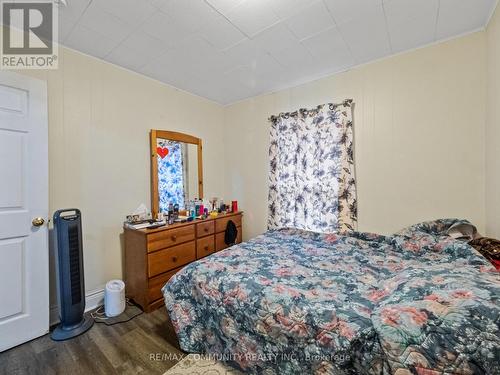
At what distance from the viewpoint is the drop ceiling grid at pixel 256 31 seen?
1660 millimetres

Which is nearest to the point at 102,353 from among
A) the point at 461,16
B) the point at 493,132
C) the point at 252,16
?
the point at 252,16

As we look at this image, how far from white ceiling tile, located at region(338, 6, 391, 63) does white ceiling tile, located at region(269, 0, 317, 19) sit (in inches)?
16.8

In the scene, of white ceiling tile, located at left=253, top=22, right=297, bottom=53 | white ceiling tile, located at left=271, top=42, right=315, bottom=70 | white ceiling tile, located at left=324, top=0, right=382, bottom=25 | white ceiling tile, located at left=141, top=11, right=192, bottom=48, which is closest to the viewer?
white ceiling tile, located at left=324, top=0, right=382, bottom=25

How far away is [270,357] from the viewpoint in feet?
4.17

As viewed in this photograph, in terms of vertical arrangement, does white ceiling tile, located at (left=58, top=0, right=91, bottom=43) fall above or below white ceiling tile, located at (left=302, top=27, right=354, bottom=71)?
below

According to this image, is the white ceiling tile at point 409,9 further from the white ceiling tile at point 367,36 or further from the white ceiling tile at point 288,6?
the white ceiling tile at point 288,6

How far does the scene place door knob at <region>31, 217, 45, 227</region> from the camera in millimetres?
1840

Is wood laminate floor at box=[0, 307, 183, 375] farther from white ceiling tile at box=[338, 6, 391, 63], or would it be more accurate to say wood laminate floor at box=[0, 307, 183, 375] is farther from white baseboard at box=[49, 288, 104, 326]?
white ceiling tile at box=[338, 6, 391, 63]

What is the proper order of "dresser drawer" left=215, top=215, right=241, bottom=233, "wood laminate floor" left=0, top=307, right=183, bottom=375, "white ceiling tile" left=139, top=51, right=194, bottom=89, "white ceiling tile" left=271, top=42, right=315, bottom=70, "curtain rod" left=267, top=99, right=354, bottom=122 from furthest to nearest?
1. "dresser drawer" left=215, top=215, right=241, bottom=233
2. "curtain rod" left=267, top=99, right=354, bottom=122
3. "white ceiling tile" left=139, top=51, right=194, bottom=89
4. "white ceiling tile" left=271, top=42, right=315, bottom=70
5. "wood laminate floor" left=0, top=307, right=183, bottom=375

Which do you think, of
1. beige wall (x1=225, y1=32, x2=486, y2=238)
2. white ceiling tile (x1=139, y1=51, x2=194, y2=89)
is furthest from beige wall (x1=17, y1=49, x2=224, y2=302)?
beige wall (x1=225, y1=32, x2=486, y2=238)

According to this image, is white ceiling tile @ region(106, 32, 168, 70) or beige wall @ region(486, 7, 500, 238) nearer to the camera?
beige wall @ region(486, 7, 500, 238)

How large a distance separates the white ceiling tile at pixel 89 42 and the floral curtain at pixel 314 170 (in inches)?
77.2

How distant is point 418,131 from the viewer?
2.21 metres

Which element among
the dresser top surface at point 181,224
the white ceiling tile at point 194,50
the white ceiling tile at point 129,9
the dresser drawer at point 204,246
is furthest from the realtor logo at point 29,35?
the dresser drawer at point 204,246
